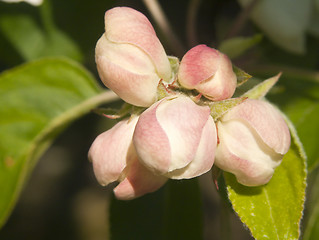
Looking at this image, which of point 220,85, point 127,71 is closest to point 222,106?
point 220,85

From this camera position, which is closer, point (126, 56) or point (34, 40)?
point (126, 56)

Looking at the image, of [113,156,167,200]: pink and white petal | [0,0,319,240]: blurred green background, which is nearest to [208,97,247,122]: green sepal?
[113,156,167,200]: pink and white petal

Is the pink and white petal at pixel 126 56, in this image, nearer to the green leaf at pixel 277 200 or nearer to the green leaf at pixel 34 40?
the green leaf at pixel 277 200

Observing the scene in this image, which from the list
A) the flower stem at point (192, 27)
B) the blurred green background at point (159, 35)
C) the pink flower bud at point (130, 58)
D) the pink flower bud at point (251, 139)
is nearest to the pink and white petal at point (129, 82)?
the pink flower bud at point (130, 58)

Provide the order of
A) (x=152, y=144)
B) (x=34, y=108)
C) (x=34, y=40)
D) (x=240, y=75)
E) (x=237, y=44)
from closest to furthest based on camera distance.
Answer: (x=152, y=144)
(x=240, y=75)
(x=237, y=44)
(x=34, y=108)
(x=34, y=40)

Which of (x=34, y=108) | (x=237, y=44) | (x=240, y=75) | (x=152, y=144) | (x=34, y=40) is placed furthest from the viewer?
(x=34, y=40)

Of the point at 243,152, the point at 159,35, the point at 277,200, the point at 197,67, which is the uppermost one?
the point at 197,67

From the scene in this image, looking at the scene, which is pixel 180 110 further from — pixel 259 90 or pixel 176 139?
pixel 259 90
